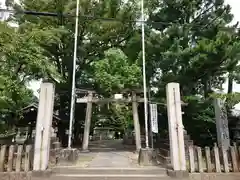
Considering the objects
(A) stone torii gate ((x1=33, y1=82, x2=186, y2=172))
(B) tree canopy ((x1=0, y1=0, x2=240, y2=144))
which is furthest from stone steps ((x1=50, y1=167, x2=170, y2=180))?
(B) tree canopy ((x1=0, y1=0, x2=240, y2=144))

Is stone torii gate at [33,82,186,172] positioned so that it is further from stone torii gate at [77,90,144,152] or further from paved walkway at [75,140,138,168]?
stone torii gate at [77,90,144,152]

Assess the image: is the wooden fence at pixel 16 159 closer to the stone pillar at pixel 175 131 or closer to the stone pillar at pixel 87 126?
the stone pillar at pixel 175 131

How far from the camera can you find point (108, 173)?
23.2 feet

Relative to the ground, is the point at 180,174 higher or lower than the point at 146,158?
lower

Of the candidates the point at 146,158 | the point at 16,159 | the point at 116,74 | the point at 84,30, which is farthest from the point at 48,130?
the point at 84,30

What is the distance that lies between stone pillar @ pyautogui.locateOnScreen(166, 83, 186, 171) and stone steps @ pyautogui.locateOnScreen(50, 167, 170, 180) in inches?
22.8

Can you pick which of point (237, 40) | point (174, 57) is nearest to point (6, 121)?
point (174, 57)

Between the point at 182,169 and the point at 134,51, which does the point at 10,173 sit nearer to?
the point at 182,169

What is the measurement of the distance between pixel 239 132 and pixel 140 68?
23.4 ft

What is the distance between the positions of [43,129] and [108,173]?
243 centimetres

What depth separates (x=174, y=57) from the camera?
11.0m

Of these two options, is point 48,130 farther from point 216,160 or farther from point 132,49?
point 132,49

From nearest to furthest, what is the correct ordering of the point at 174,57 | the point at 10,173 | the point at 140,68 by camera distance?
the point at 10,173 < the point at 174,57 < the point at 140,68

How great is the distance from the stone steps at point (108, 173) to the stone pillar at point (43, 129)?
584 mm
